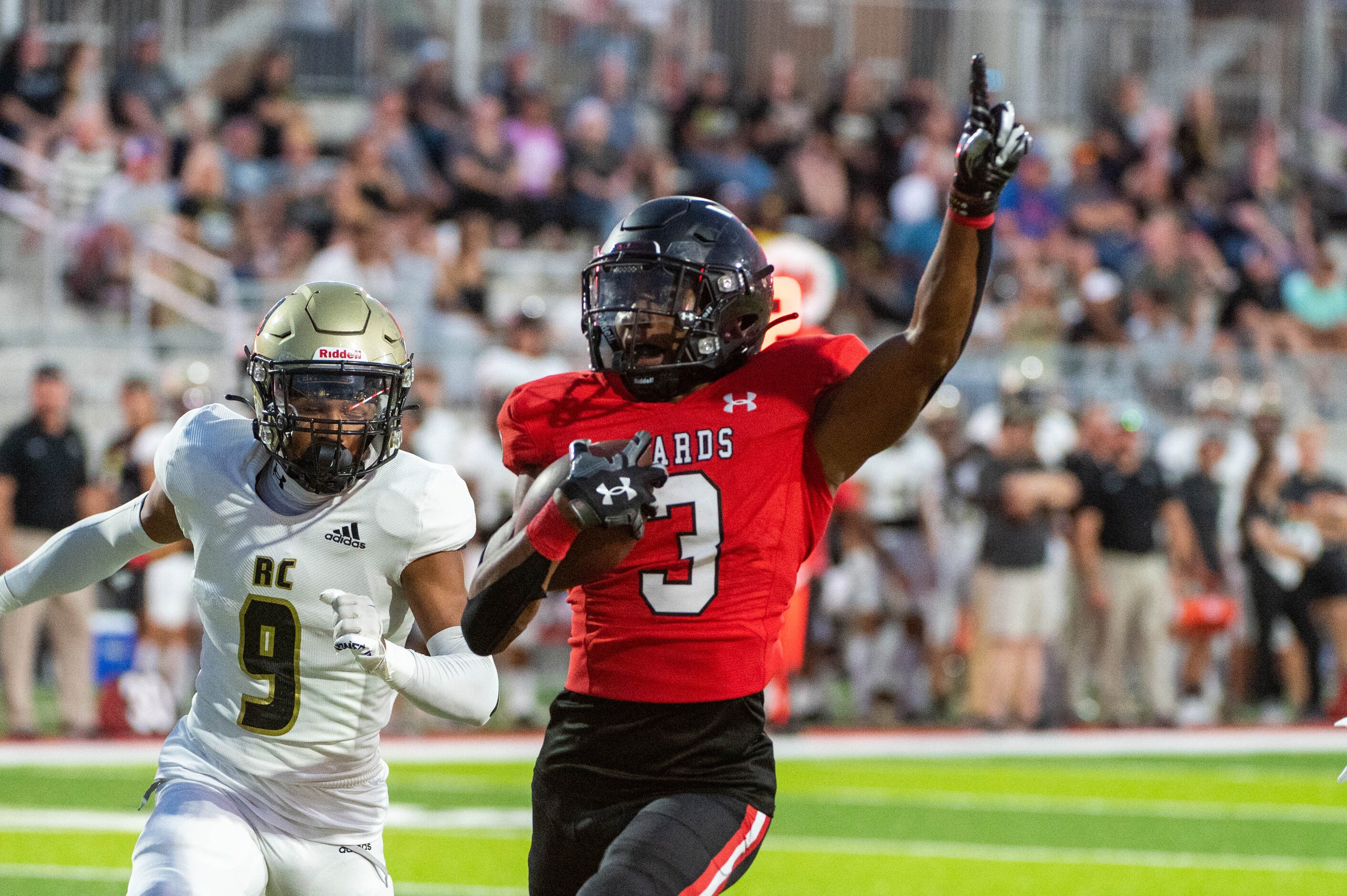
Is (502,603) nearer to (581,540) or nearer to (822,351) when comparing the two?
(581,540)

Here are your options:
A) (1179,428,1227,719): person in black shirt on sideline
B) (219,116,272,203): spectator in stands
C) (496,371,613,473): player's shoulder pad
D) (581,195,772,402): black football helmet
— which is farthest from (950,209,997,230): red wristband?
(219,116,272,203): spectator in stands

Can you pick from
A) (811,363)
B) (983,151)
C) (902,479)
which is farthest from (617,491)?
(902,479)

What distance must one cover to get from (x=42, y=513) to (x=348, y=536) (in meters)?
7.04

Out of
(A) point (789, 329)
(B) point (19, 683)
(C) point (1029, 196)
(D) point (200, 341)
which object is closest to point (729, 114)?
(C) point (1029, 196)

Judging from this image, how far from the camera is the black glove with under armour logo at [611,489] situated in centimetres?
328

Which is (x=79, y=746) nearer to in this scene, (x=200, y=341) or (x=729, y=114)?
(x=200, y=341)

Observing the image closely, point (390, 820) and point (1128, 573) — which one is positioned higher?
point (1128, 573)

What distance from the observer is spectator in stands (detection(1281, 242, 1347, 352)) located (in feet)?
46.4

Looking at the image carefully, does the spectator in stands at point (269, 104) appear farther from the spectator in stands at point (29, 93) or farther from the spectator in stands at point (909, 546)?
the spectator in stands at point (909, 546)

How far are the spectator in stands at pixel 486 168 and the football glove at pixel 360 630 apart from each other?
1031 centimetres

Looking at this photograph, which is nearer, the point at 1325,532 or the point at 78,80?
the point at 1325,532

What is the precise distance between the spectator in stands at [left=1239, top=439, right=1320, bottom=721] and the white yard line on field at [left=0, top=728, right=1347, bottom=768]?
79cm

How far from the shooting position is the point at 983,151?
3193 mm

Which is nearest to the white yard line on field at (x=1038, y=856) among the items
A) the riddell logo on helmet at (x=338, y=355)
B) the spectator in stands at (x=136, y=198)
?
the riddell logo on helmet at (x=338, y=355)
